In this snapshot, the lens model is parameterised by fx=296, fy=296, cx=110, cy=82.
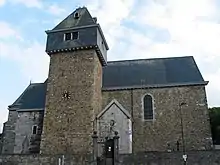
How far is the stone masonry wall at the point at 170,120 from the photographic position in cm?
2033

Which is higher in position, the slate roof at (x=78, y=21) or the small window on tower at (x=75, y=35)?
the slate roof at (x=78, y=21)

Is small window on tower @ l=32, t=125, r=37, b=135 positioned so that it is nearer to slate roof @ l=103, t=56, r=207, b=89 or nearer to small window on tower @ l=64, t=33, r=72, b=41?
slate roof @ l=103, t=56, r=207, b=89

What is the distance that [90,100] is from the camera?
65.9ft

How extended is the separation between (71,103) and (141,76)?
638cm

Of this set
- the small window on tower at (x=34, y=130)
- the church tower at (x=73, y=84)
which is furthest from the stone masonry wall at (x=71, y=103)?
the small window on tower at (x=34, y=130)

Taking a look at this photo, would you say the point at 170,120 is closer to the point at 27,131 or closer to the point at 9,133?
the point at 27,131

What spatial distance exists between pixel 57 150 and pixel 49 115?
2543 mm

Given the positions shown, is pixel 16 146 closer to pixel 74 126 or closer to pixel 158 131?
pixel 74 126

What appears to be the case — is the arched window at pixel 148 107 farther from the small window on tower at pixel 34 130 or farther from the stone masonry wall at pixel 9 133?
the stone masonry wall at pixel 9 133

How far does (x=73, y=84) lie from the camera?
821 inches

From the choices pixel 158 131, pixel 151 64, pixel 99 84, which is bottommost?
pixel 158 131

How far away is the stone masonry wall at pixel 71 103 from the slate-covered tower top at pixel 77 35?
1.62 ft

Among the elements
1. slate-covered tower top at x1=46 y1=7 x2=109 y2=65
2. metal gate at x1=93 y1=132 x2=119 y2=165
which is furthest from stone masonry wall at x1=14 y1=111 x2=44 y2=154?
metal gate at x1=93 y1=132 x2=119 y2=165

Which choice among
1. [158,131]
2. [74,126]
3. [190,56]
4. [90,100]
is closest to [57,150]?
[74,126]
